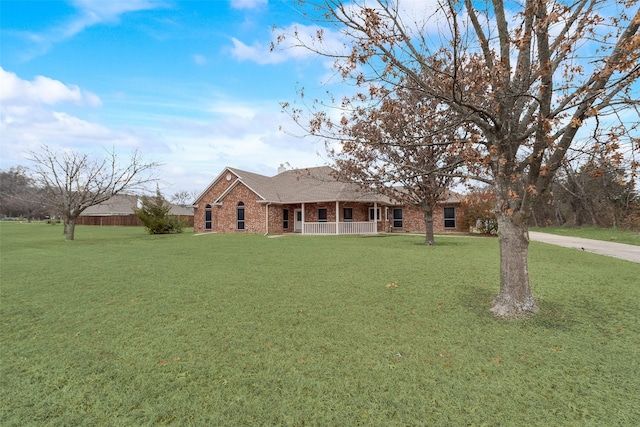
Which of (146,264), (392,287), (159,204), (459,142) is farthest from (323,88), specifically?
(159,204)

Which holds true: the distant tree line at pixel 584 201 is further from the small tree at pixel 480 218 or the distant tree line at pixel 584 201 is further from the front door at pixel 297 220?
the front door at pixel 297 220

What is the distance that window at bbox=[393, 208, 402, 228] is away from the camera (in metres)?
28.5

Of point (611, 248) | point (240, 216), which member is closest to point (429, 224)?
point (611, 248)

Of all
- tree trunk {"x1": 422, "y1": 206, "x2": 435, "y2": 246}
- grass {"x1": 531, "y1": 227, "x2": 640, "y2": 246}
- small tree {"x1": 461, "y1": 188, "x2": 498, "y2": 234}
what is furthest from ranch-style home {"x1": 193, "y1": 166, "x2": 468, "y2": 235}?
grass {"x1": 531, "y1": 227, "x2": 640, "y2": 246}

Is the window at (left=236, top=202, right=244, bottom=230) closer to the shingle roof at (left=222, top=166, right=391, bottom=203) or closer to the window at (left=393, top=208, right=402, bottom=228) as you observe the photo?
the shingle roof at (left=222, top=166, right=391, bottom=203)

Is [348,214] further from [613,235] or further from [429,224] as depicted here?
[613,235]

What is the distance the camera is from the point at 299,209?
25.7 m

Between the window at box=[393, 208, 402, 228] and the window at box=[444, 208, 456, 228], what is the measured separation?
3863 mm

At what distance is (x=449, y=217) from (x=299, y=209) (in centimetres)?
1311

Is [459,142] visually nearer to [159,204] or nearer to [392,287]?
[392,287]

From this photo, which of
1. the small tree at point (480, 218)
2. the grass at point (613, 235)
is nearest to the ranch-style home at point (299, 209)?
the small tree at point (480, 218)

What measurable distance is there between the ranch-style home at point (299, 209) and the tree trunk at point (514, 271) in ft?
57.2

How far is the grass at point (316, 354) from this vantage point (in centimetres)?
246

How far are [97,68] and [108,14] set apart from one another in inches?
143
